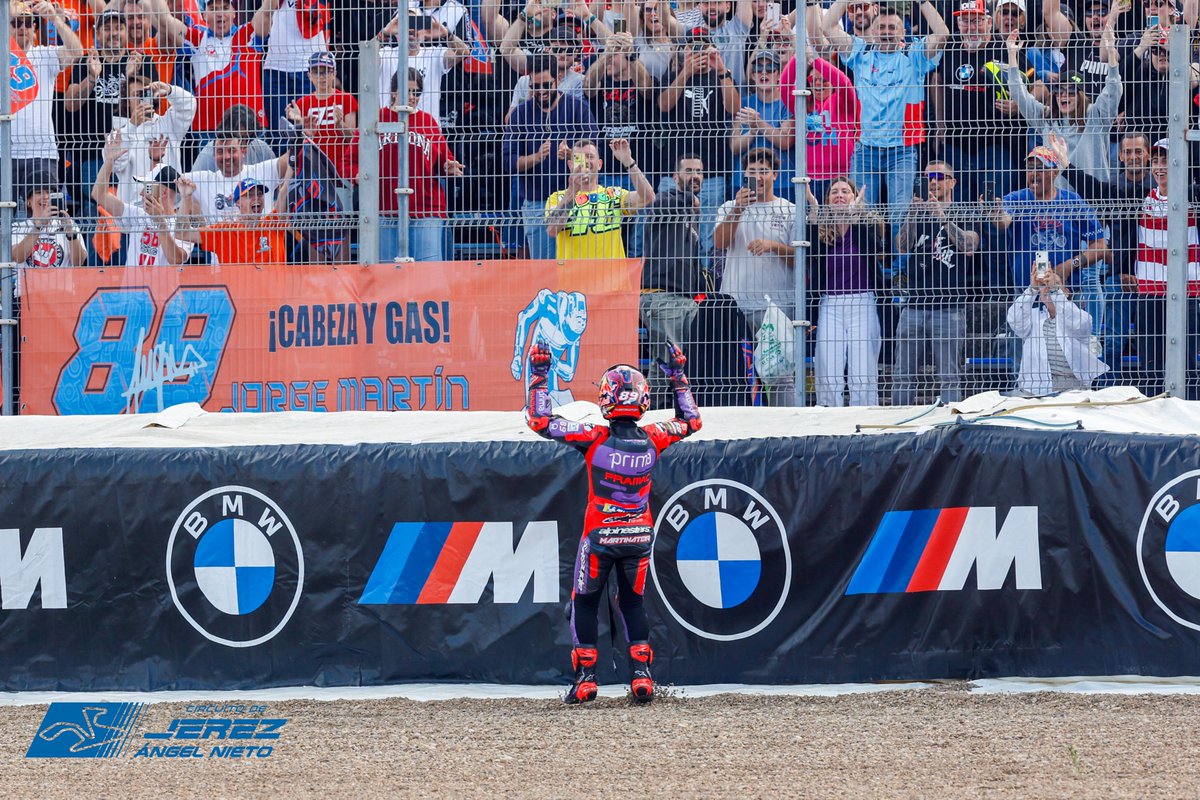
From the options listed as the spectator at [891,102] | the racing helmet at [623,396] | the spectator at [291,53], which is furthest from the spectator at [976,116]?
the spectator at [291,53]

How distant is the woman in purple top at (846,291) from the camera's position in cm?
928

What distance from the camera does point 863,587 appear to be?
802cm

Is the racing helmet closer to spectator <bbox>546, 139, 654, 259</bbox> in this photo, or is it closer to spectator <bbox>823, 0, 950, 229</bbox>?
spectator <bbox>546, 139, 654, 259</bbox>

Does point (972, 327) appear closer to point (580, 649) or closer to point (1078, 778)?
point (580, 649)

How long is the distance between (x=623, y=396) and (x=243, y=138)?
11.6ft

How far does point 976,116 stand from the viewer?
935cm

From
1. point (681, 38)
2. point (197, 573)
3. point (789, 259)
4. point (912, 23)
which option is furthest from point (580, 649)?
point (912, 23)

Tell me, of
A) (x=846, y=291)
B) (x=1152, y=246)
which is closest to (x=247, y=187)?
(x=846, y=291)

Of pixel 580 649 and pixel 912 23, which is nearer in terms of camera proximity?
pixel 580 649

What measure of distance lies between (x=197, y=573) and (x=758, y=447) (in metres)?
3.13

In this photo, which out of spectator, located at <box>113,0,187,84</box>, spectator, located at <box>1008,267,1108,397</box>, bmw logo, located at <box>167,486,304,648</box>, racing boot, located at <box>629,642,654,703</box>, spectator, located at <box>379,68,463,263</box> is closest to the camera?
racing boot, located at <box>629,642,654,703</box>

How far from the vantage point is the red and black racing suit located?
24.6 feet

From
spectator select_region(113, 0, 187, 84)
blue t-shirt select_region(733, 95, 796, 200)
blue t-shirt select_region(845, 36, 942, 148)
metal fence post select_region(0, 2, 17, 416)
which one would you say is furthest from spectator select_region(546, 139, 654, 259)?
metal fence post select_region(0, 2, 17, 416)

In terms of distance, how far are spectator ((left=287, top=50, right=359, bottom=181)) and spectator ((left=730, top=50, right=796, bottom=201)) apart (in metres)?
2.43
